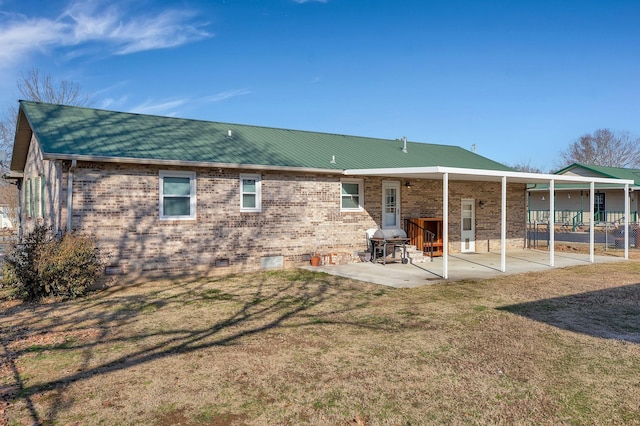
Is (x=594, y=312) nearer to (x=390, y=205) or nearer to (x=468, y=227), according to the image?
(x=390, y=205)

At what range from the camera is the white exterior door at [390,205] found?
16.2 meters

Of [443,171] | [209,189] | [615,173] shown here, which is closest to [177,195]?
[209,189]

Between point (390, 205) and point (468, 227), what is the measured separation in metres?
4.31

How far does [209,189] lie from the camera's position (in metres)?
12.8

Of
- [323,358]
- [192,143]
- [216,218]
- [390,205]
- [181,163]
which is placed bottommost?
[323,358]

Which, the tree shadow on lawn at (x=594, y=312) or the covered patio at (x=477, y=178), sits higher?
the covered patio at (x=477, y=178)

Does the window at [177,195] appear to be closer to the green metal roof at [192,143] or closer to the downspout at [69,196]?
the green metal roof at [192,143]

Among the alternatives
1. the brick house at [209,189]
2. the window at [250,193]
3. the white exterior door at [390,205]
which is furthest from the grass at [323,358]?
the white exterior door at [390,205]

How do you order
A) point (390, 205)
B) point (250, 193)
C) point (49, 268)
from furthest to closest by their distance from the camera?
point (390, 205), point (250, 193), point (49, 268)

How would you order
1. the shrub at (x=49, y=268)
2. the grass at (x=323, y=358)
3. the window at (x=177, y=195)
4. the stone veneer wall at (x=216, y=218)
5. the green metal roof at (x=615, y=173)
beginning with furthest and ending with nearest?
the green metal roof at (x=615, y=173) < the window at (x=177, y=195) < the stone veneer wall at (x=216, y=218) < the shrub at (x=49, y=268) < the grass at (x=323, y=358)

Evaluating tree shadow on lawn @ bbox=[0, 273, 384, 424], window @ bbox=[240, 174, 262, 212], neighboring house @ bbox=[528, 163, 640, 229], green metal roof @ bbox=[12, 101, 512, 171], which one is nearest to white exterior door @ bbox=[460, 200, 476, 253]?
green metal roof @ bbox=[12, 101, 512, 171]

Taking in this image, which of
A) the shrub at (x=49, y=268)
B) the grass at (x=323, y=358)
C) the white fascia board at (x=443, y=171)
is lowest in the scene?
the grass at (x=323, y=358)

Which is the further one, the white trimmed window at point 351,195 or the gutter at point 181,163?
the white trimmed window at point 351,195

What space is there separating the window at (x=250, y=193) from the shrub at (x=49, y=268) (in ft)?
14.5
